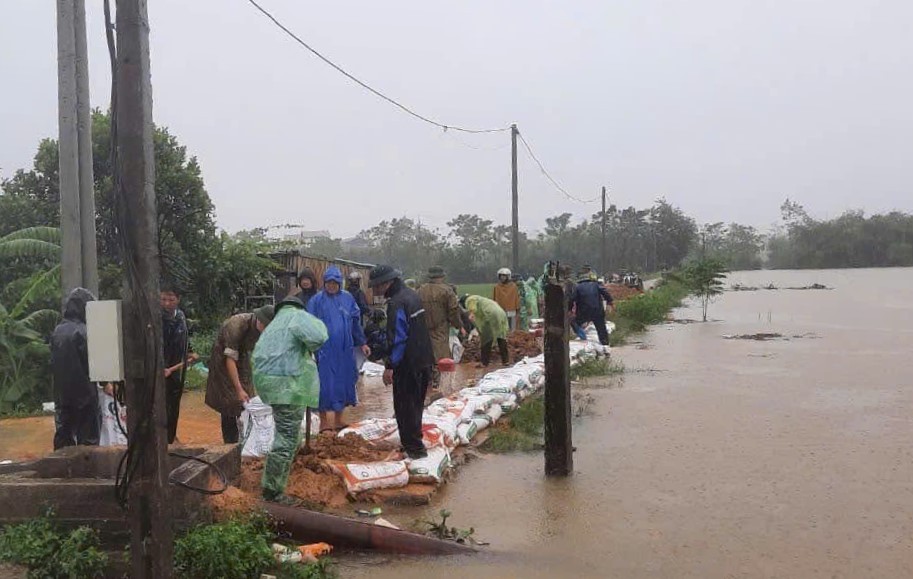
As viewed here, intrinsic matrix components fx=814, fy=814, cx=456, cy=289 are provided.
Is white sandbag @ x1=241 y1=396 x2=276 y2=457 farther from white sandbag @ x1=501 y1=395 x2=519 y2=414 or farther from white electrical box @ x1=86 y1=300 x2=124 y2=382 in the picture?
white sandbag @ x1=501 y1=395 x2=519 y2=414

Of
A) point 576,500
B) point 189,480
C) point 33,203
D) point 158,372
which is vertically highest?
point 33,203

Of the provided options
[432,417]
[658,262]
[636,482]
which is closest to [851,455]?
[636,482]

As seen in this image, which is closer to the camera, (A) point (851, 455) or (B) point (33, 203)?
(A) point (851, 455)

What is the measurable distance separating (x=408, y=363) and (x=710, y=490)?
2.30 m

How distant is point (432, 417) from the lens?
6.82m

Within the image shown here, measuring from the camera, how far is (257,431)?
227 inches

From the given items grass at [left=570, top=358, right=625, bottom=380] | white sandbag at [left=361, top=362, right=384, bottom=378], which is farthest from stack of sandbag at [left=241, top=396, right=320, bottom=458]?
grass at [left=570, top=358, right=625, bottom=380]

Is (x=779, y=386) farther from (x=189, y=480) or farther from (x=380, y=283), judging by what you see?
(x=189, y=480)

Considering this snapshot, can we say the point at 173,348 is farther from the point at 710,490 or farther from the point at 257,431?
the point at 710,490

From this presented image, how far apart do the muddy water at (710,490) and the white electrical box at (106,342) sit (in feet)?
5.62

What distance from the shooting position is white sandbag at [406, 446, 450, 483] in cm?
568

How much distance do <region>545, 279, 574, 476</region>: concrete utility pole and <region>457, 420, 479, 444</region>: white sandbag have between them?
1053mm

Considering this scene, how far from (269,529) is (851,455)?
15.5ft

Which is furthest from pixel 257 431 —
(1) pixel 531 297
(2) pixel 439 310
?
(1) pixel 531 297
